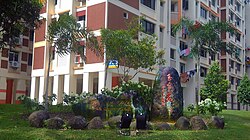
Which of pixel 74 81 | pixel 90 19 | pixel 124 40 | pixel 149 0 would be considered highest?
pixel 149 0

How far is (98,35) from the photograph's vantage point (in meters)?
24.8

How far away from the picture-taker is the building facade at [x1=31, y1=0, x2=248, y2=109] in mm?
25309

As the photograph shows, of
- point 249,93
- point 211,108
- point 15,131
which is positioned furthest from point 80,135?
point 249,93

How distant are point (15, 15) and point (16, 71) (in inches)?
837

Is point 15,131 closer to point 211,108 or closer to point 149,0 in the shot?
point 211,108

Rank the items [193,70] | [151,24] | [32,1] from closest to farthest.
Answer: [32,1] → [151,24] → [193,70]

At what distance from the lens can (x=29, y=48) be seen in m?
32.6

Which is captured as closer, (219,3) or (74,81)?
(74,81)

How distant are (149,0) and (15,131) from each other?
74.2 ft

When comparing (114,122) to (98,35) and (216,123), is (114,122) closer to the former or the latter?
(216,123)

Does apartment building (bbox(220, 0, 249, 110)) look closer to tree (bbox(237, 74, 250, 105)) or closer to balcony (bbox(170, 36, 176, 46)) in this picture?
tree (bbox(237, 74, 250, 105))

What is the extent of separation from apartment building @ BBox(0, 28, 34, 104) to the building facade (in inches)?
88.5

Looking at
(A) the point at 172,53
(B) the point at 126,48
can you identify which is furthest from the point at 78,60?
(A) the point at 172,53

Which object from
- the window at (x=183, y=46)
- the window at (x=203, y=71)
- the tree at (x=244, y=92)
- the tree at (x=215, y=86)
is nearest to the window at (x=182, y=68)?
the window at (x=183, y=46)
